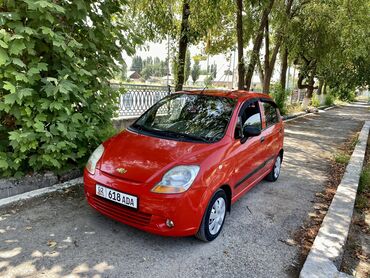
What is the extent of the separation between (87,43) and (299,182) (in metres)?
4.50

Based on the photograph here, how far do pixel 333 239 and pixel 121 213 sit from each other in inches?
95.4

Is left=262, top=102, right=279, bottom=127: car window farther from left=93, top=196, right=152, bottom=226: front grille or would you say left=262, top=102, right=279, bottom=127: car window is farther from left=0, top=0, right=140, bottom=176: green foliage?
left=93, top=196, right=152, bottom=226: front grille

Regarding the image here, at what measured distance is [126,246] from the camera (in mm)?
3186

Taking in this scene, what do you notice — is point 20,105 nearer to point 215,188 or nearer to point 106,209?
point 106,209

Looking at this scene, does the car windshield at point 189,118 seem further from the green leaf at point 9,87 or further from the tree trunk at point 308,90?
the tree trunk at point 308,90

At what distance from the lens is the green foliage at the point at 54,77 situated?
3.58 metres

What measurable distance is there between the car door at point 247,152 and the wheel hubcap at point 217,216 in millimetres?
356

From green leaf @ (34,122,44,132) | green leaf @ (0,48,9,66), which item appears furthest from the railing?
green leaf @ (0,48,9,66)

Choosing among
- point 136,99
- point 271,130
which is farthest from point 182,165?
point 136,99

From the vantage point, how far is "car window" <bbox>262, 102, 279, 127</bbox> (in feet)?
16.4

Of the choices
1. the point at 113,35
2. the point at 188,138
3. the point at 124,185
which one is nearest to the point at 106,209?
the point at 124,185

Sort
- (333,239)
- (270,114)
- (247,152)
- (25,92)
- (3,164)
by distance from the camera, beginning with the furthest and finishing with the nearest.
A: (270,114) → (247,152) → (3,164) → (25,92) → (333,239)

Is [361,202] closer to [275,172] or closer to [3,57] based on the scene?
[275,172]

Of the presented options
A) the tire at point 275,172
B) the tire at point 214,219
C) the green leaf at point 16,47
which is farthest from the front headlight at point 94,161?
the tire at point 275,172
